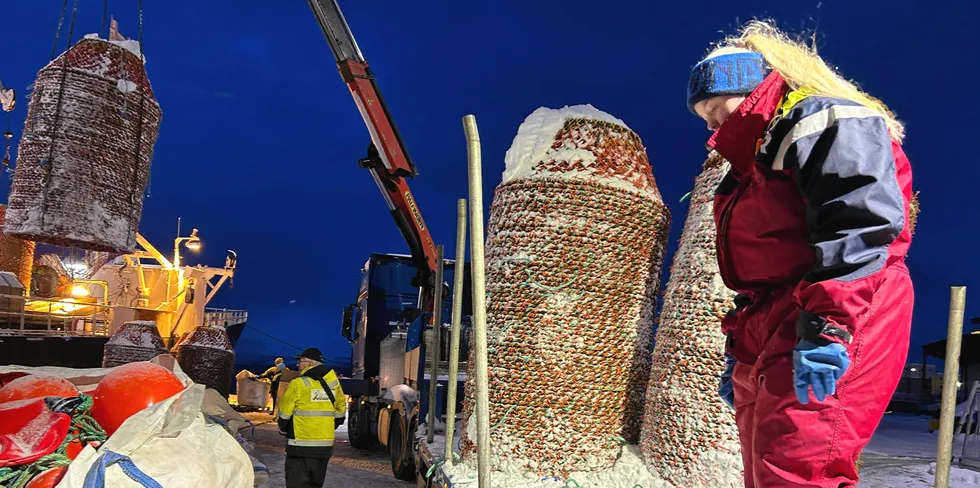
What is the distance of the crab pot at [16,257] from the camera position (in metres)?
→ 8.21

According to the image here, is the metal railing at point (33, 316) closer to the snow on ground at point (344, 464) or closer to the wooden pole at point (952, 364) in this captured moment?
the snow on ground at point (344, 464)

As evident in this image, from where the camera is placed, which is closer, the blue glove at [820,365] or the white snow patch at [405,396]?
the blue glove at [820,365]

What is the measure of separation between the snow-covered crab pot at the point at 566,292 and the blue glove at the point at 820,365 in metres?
2.10

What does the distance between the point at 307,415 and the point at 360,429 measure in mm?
4443

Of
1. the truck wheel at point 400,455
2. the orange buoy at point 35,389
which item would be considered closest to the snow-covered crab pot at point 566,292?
the orange buoy at point 35,389

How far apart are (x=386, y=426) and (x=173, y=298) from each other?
26.9 feet

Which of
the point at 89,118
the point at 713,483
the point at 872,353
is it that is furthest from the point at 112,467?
the point at 713,483

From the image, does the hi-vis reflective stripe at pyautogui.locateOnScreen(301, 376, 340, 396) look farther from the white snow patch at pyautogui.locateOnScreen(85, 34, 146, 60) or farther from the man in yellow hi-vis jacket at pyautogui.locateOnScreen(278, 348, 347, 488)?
the white snow patch at pyautogui.locateOnScreen(85, 34, 146, 60)

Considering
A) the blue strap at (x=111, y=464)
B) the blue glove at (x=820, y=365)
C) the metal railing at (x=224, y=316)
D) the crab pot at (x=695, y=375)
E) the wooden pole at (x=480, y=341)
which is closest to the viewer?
the blue glove at (x=820, y=365)

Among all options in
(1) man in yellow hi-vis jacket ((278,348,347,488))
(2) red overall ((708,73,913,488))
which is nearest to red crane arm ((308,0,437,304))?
(1) man in yellow hi-vis jacket ((278,348,347,488))

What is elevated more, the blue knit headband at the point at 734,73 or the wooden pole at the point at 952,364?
the blue knit headband at the point at 734,73

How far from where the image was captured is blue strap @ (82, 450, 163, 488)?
1.94 m

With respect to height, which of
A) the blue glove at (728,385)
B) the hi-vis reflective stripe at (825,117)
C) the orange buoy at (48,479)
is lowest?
the orange buoy at (48,479)

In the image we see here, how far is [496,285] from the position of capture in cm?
354
